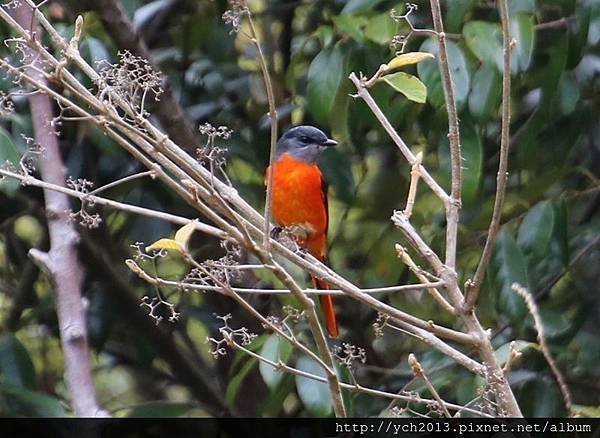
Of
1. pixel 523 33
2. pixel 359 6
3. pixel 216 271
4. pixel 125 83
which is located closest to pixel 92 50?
pixel 359 6

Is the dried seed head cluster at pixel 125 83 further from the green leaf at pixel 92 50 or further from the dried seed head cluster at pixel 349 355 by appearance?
the green leaf at pixel 92 50

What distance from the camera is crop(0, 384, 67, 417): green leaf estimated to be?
3.45 meters

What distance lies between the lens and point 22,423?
141 inches

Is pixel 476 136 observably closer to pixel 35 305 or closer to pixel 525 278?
pixel 525 278

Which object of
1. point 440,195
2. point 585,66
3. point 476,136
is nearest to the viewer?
point 440,195

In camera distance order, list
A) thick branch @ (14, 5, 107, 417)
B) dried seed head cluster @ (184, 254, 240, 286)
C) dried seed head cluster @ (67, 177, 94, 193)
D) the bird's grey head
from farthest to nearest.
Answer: the bird's grey head, dried seed head cluster @ (67, 177, 94, 193), dried seed head cluster @ (184, 254, 240, 286), thick branch @ (14, 5, 107, 417)

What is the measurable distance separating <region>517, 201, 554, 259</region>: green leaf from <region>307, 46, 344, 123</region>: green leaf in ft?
2.45

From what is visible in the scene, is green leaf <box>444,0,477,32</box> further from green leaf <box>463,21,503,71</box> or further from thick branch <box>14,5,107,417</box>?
thick branch <box>14,5,107,417</box>

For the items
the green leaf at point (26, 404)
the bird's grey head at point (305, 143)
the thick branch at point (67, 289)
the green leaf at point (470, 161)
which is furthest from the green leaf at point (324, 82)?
the thick branch at point (67, 289)

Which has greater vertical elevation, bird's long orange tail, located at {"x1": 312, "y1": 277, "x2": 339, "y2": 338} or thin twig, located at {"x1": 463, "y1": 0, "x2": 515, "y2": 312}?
thin twig, located at {"x1": 463, "y1": 0, "x2": 515, "y2": 312}

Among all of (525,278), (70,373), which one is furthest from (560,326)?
(70,373)

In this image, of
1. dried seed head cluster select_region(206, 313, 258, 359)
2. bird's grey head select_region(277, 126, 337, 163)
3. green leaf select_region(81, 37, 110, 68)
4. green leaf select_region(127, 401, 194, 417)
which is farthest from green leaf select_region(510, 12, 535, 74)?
green leaf select_region(127, 401, 194, 417)

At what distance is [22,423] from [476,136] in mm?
1755

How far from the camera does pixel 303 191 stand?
4.69 m
